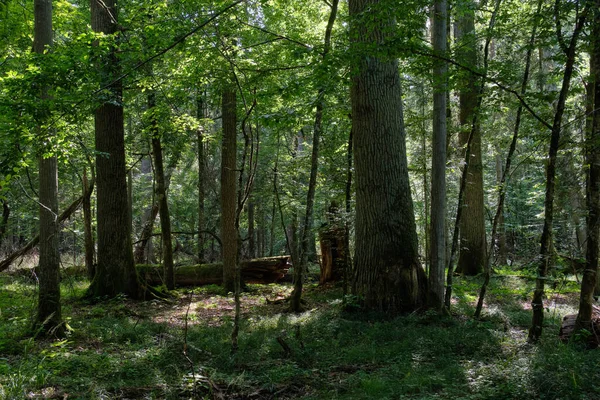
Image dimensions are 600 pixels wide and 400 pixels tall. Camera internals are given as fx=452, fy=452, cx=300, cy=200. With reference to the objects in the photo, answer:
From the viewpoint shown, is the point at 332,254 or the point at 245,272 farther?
the point at 245,272

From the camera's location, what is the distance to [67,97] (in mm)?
7004

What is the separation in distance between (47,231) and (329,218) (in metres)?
7.24

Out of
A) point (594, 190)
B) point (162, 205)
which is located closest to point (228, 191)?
point (162, 205)

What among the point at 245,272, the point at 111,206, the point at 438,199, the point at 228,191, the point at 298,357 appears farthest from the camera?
the point at 245,272

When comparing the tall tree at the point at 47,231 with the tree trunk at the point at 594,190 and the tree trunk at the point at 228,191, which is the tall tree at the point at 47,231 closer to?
the tree trunk at the point at 228,191

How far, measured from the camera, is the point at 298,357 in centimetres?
600

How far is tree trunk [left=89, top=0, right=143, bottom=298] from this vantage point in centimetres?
1055

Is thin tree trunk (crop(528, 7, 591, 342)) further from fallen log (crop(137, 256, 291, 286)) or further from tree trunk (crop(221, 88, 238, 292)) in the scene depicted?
fallen log (crop(137, 256, 291, 286))

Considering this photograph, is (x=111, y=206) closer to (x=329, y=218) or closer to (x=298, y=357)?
(x=329, y=218)

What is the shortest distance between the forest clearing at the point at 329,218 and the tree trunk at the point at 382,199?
0.12 feet

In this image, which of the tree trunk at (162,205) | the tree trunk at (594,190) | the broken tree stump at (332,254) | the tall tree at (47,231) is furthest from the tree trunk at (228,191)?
the tree trunk at (594,190)

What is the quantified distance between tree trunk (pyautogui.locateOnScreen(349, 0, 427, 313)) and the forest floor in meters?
0.61

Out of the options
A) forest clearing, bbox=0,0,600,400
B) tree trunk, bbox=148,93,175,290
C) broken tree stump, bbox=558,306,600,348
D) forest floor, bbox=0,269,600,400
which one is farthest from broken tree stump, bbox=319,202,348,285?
broken tree stump, bbox=558,306,600,348

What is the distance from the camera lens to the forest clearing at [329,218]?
527cm
